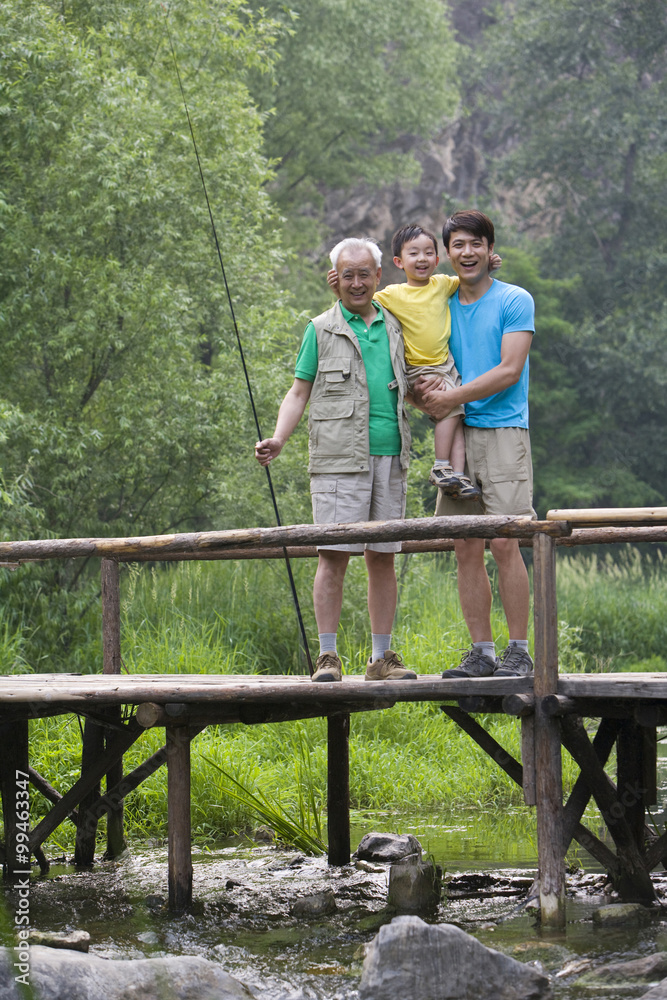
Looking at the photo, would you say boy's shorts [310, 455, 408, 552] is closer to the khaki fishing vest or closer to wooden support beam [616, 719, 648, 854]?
the khaki fishing vest

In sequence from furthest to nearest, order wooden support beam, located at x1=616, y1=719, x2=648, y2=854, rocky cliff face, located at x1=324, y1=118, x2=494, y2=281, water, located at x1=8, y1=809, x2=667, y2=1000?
1. rocky cliff face, located at x1=324, y1=118, x2=494, y2=281
2. wooden support beam, located at x1=616, y1=719, x2=648, y2=854
3. water, located at x1=8, y1=809, x2=667, y2=1000

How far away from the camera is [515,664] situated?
4.61 m

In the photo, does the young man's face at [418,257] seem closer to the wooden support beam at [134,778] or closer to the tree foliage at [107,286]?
the wooden support beam at [134,778]

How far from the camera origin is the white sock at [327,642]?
4.74 metres

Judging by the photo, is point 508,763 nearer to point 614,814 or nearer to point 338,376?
point 614,814

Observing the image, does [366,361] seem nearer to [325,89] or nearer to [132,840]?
[132,840]

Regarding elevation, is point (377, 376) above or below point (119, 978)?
above

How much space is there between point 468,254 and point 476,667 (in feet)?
5.20

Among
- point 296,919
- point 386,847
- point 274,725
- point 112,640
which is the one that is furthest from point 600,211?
point 296,919

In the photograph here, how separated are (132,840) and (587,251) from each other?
25.3 metres

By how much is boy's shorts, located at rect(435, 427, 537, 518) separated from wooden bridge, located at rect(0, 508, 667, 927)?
0.70 feet

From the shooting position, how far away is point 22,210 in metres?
11.3

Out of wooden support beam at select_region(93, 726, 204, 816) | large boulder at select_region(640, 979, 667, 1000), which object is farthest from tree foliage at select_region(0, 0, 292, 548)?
large boulder at select_region(640, 979, 667, 1000)

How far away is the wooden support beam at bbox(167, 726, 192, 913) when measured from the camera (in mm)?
4957
